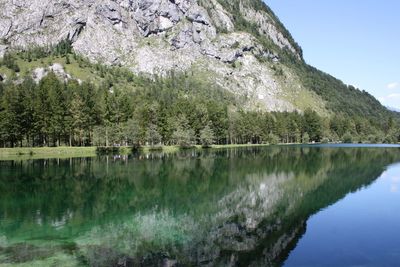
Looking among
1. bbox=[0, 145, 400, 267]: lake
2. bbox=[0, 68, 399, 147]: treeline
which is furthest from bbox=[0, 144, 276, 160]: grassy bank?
bbox=[0, 145, 400, 267]: lake

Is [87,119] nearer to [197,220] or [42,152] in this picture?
[42,152]

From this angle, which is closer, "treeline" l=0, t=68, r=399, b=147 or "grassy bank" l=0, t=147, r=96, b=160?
"grassy bank" l=0, t=147, r=96, b=160

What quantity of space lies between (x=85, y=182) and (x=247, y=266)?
132 ft

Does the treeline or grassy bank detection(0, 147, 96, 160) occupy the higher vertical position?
the treeline

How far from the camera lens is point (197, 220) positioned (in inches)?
1313

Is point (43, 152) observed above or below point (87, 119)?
below

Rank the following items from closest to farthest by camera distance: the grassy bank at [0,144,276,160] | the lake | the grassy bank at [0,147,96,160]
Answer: the lake
the grassy bank at [0,144,276,160]
the grassy bank at [0,147,96,160]

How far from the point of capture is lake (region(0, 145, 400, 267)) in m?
23.2

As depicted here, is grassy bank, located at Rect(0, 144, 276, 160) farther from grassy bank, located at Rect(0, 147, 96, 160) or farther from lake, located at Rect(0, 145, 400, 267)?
lake, located at Rect(0, 145, 400, 267)

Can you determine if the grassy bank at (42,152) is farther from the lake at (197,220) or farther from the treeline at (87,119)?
the lake at (197,220)

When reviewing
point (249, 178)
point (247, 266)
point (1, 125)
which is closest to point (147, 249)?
point (247, 266)

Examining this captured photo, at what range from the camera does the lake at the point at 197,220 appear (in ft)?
76.2

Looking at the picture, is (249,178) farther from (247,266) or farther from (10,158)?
(10,158)

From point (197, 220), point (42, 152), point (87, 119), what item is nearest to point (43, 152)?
point (42, 152)
